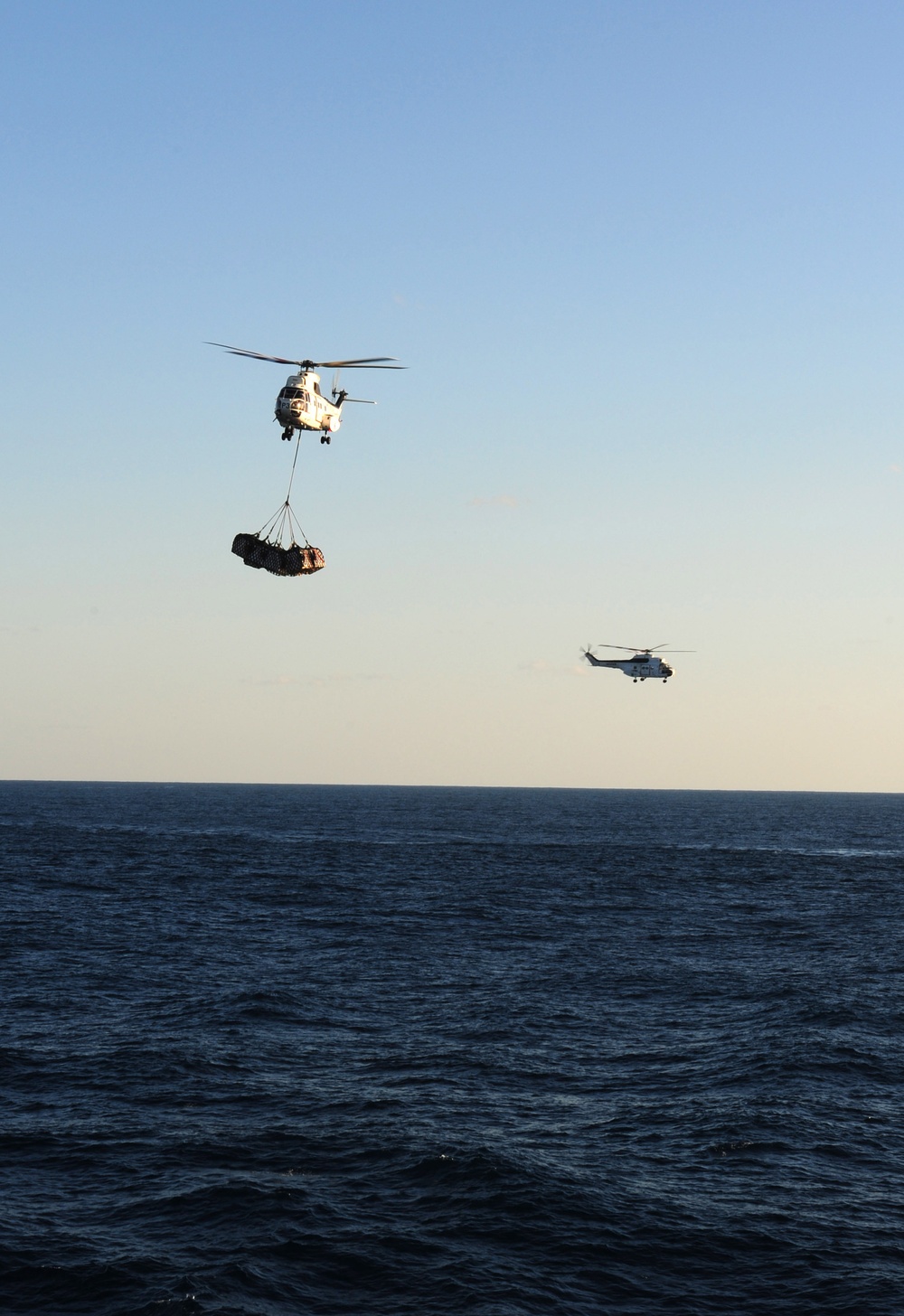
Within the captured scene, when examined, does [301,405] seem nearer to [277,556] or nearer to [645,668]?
[277,556]

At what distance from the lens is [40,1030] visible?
182 ft

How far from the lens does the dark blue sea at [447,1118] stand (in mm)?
32219

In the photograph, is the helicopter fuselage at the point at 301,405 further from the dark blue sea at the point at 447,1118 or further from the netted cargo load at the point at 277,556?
the dark blue sea at the point at 447,1118

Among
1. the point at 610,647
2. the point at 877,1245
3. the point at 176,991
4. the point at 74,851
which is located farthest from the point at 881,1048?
the point at 74,851

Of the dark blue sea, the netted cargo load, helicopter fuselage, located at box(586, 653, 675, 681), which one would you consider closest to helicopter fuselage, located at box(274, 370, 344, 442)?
the netted cargo load

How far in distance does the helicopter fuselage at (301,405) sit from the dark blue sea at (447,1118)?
28.6 metres

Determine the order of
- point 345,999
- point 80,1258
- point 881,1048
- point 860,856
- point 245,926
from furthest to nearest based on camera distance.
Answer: point 860,856
point 245,926
point 345,999
point 881,1048
point 80,1258

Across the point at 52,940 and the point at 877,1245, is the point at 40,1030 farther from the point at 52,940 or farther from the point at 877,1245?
the point at 877,1245

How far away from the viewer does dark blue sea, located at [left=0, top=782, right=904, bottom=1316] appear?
32.2 metres

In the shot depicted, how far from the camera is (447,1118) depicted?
144 ft

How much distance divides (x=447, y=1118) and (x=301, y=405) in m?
31.9

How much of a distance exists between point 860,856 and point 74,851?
110038 millimetres

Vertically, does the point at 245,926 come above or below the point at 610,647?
below

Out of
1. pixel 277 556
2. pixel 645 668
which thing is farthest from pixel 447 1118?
pixel 645 668
